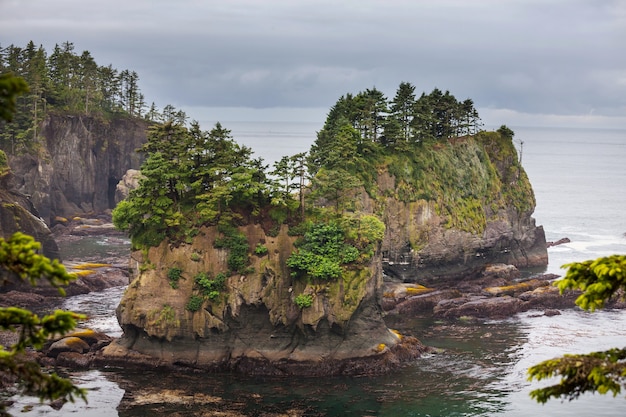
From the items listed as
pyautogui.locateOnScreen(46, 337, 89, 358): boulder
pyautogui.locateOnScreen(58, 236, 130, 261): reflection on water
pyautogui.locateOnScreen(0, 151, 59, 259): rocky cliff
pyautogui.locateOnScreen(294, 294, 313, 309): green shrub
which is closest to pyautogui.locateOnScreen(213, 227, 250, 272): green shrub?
pyautogui.locateOnScreen(294, 294, 313, 309): green shrub

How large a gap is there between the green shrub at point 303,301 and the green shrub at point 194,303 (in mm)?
8070

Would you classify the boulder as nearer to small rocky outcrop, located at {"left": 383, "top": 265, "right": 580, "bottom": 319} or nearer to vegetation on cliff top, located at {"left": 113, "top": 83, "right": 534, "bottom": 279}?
vegetation on cliff top, located at {"left": 113, "top": 83, "right": 534, "bottom": 279}

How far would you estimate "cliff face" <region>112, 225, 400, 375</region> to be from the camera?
67.9m

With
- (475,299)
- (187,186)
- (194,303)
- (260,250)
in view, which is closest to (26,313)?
(194,303)

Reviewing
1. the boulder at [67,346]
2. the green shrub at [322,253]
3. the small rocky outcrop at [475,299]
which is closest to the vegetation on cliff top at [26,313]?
the green shrub at [322,253]

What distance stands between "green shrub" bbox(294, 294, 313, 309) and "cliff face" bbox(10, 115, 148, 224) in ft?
249

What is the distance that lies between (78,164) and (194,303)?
87.1 metres

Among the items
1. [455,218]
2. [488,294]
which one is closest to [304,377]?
[488,294]

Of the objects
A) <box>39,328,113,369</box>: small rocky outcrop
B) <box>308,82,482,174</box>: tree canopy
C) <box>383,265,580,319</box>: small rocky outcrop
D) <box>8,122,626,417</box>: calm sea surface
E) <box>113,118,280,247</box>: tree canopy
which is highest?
<box>308,82,482,174</box>: tree canopy

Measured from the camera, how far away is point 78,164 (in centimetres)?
14800

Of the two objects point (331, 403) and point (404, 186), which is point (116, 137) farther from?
point (331, 403)

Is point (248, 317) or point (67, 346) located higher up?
point (248, 317)

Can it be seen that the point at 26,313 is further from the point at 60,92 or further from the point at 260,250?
the point at 60,92

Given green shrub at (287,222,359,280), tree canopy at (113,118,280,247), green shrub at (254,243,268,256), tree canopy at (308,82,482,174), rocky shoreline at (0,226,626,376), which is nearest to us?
rocky shoreline at (0,226,626,376)
